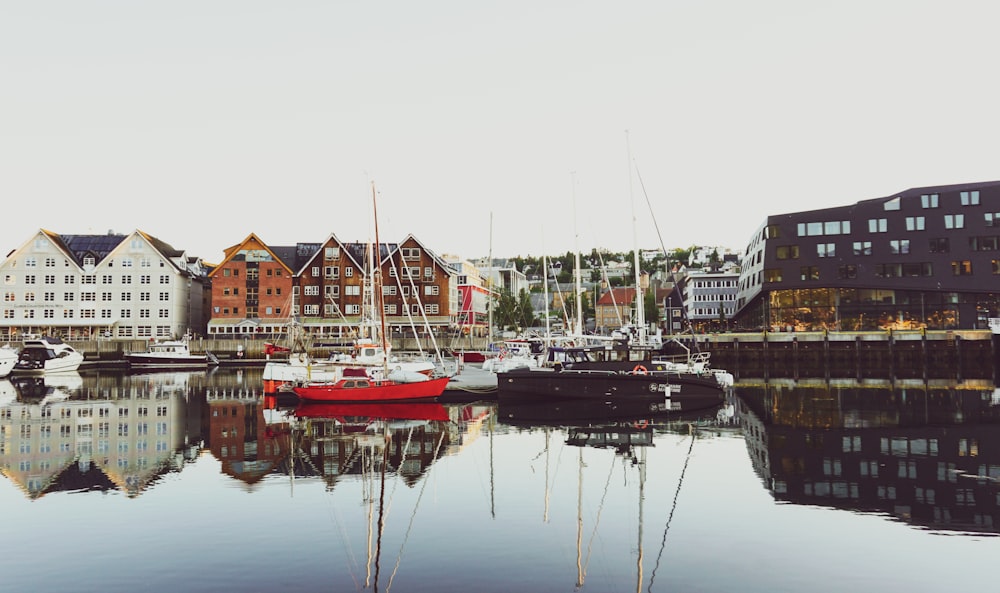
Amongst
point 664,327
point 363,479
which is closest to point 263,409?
point 363,479

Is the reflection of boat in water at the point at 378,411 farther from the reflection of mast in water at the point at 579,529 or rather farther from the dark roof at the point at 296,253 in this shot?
the dark roof at the point at 296,253

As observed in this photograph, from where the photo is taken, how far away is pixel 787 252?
90.2 m

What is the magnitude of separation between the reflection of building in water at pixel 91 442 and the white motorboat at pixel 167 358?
119 ft

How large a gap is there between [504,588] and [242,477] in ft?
42.5

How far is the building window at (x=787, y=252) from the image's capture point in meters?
89.8

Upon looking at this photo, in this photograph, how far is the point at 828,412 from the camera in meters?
37.6

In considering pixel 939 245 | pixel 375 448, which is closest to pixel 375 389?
pixel 375 448

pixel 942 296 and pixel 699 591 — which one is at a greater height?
pixel 942 296

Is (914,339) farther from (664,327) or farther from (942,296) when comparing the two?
(664,327)

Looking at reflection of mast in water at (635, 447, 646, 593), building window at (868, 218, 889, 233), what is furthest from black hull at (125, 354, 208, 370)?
building window at (868, 218, 889, 233)

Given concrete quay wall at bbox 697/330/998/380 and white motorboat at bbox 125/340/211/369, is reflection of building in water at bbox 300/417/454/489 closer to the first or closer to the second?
concrete quay wall at bbox 697/330/998/380

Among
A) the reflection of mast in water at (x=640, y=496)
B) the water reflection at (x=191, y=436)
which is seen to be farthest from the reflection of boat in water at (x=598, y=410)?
the reflection of mast in water at (x=640, y=496)

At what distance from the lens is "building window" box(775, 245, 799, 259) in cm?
8981

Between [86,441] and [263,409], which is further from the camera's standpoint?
[263,409]
